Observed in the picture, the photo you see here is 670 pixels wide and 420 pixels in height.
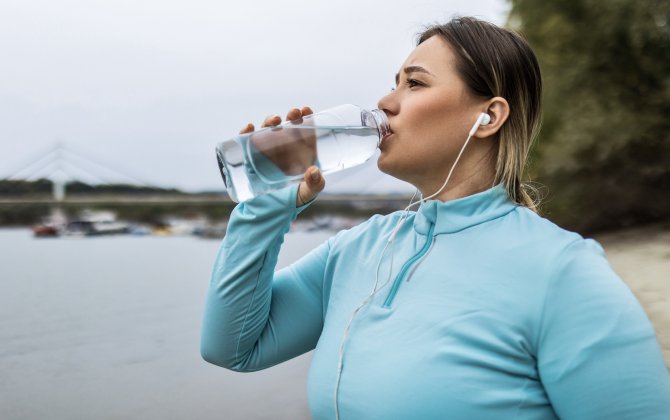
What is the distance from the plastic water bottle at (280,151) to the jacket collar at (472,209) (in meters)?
0.15

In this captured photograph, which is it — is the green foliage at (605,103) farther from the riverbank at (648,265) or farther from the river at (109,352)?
the river at (109,352)

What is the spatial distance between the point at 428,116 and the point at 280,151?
247 millimetres

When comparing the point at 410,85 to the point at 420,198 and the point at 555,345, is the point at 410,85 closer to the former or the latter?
the point at 420,198

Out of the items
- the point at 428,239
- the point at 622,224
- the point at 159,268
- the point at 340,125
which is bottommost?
the point at 159,268

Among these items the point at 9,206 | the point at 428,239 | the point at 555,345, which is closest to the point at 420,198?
the point at 428,239

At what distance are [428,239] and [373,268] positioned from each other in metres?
0.09

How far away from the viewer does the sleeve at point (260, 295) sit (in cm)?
91

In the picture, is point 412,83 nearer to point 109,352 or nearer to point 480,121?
point 480,121

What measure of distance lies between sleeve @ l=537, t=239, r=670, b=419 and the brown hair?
8.9 inches

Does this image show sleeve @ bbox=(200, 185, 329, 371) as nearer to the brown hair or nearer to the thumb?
the thumb

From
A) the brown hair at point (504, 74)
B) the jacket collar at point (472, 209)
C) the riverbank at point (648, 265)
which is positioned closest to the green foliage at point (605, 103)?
the riverbank at point (648, 265)

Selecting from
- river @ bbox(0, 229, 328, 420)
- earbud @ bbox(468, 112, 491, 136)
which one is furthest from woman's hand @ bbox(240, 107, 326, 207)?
river @ bbox(0, 229, 328, 420)

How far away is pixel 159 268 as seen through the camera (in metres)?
18.0

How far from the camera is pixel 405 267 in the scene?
0.87 meters
